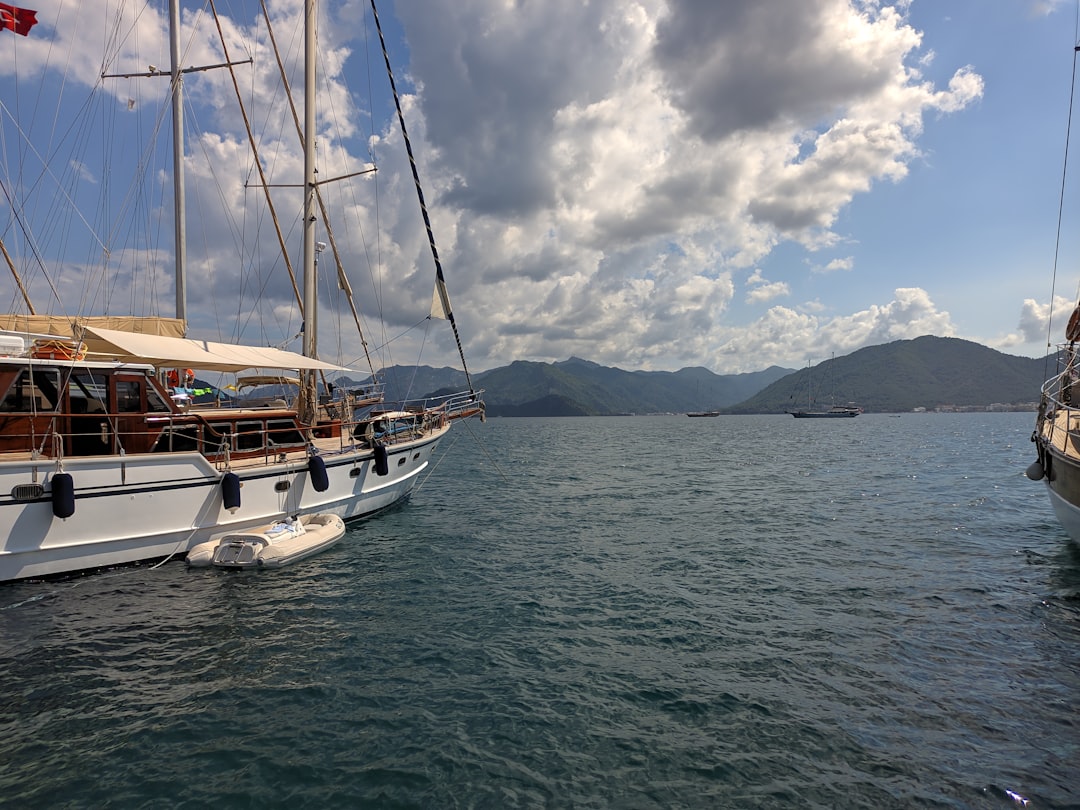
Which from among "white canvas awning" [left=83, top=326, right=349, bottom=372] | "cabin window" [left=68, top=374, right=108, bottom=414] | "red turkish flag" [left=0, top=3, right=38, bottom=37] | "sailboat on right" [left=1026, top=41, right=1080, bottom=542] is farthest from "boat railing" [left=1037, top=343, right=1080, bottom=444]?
"red turkish flag" [left=0, top=3, right=38, bottom=37]

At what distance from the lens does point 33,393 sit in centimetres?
1456

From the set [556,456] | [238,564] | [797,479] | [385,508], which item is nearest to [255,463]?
[238,564]

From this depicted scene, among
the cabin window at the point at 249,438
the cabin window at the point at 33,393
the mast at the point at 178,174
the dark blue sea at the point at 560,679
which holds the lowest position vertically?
the dark blue sea at the point at 560,679

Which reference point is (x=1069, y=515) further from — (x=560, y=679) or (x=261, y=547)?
(x=261, y=547)

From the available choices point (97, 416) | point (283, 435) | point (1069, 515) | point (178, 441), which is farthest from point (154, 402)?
point (1069, 515)

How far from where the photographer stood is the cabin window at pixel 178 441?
16061 millimetres

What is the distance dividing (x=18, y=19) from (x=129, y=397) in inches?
447

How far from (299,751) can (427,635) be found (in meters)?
3.98

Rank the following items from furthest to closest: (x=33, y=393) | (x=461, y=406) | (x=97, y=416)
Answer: (x=461, y=406), (x=97, y=416), (x=33, y=393)

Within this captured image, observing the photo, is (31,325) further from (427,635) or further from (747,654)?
(747,654)

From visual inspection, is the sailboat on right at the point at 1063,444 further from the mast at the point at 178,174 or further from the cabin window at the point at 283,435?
the mast at the point at 178,174

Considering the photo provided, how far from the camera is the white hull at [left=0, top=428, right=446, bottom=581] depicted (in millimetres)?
13359

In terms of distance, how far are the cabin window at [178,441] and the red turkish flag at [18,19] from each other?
12.2 metres

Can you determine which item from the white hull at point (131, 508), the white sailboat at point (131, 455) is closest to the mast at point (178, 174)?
the white sailboat at point (131, 455)
